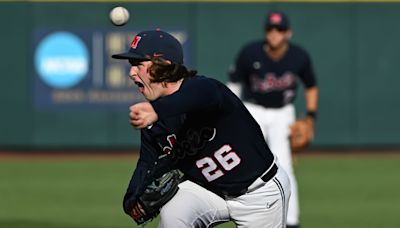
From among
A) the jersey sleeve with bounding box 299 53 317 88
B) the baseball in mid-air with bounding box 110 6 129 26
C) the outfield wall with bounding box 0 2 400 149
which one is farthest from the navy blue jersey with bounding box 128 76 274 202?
the outfield wall with bounding box 0 2 400 149

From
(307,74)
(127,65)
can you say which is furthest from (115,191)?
(127,65)

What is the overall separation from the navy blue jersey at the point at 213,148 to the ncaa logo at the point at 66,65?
39.4 feet

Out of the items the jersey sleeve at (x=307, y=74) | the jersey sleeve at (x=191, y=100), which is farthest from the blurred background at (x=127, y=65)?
the jersey sleeve at (x=191, y=100)

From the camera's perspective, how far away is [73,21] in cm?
1838

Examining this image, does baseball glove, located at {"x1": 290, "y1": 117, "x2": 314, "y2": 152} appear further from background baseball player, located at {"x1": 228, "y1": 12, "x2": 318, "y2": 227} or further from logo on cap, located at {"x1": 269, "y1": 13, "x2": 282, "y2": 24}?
logo on cap, located at {"x1": 269, "y1": 13, "x2": 282, "y2": 24}

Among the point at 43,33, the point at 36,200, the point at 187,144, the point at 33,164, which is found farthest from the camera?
the point at 43,33

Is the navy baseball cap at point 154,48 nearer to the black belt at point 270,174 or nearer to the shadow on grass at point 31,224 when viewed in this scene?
the black belt at point 270,174

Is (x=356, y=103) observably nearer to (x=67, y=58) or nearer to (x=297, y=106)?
(x=297, y=106)

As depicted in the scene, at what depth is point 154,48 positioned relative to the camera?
5.93 m

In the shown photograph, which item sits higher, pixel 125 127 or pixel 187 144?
pixel 187 144

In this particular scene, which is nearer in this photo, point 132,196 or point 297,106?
point 132,196

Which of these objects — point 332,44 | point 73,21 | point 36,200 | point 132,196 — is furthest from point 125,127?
point 132,196

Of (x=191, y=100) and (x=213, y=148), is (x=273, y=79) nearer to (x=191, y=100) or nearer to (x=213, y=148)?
(x=213, y=148)

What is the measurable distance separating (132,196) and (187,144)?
1.52ft
